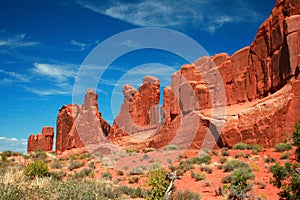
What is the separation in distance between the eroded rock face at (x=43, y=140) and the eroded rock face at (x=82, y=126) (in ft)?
17.5

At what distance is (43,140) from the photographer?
71.4 metres

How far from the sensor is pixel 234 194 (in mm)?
10281

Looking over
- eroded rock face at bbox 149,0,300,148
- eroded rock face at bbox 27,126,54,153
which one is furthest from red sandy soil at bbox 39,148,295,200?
eroded rock face at bbox 27,126,54,153

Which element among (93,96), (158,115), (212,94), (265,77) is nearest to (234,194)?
(265,77)

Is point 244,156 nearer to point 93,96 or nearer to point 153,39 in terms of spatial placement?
point 153,39

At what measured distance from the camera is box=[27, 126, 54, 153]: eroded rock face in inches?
2808

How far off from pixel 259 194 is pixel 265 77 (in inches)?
728

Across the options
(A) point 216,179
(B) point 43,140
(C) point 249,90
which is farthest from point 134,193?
(B) point 43,140

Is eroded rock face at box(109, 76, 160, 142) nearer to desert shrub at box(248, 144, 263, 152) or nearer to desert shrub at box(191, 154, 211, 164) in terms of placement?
desert shrub at box(248, 144, 263, 152)

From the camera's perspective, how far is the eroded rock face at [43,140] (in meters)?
71.3

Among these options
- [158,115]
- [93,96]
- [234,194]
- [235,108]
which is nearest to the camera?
[234,194]

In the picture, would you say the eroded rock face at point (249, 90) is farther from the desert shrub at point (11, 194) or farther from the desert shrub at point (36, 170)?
the desert shrub at point (11, 194)

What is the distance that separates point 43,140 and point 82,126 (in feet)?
58.4

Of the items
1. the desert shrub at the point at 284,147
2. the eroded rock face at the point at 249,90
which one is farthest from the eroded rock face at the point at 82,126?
the desert shrub at the point at 284,147
